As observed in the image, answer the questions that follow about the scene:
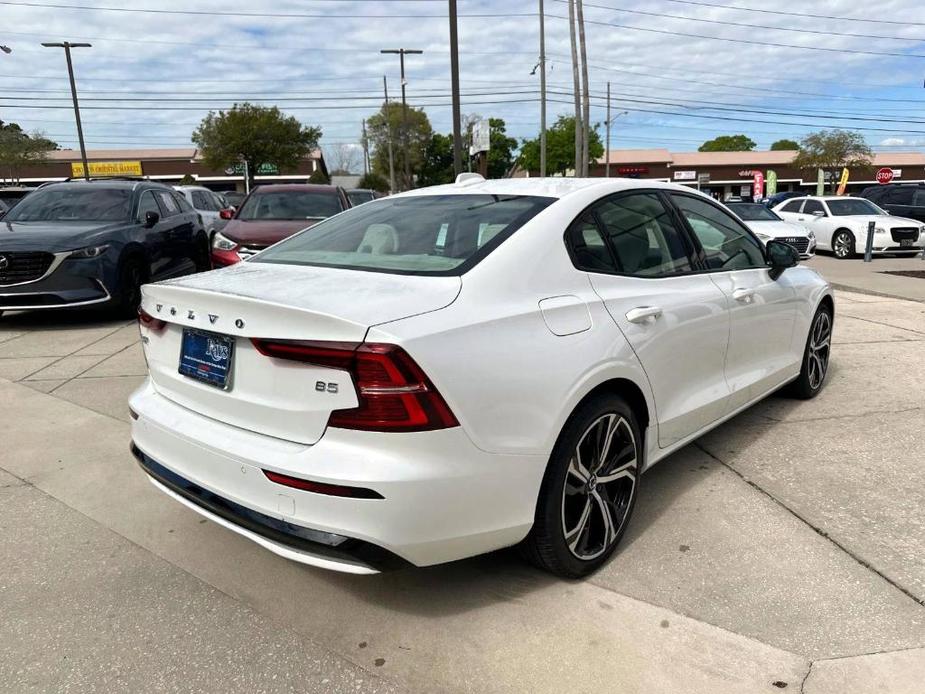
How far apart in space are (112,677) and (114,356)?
486 centimetres

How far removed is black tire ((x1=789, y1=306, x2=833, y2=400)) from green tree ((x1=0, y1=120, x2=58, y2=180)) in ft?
187

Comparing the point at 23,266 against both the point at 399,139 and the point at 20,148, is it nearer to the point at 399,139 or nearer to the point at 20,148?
the point at 20,148

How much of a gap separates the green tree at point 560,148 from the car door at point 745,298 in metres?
65.7

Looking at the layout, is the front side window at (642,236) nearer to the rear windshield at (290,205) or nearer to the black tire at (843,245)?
the rear windshield at (290,205)

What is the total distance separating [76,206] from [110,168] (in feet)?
220

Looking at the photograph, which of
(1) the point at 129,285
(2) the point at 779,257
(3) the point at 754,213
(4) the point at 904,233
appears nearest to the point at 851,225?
(4) the point at 904,233

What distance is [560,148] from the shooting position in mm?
69062

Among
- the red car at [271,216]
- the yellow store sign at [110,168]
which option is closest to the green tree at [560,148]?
the yellow store sign at [110,168]

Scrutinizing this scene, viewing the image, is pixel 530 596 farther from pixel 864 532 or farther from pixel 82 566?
pixel 82 566

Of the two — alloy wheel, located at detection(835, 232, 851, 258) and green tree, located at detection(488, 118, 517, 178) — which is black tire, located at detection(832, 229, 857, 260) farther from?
green tree, located at detection(488, 118, 517, 178)

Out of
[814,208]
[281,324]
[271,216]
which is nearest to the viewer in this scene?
[281,324]

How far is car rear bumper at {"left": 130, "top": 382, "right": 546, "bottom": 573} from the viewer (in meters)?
2.20

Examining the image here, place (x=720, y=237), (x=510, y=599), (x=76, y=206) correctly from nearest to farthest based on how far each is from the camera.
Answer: (x=510, y=599) < (x=720, y=237) < (x=76, y=206)

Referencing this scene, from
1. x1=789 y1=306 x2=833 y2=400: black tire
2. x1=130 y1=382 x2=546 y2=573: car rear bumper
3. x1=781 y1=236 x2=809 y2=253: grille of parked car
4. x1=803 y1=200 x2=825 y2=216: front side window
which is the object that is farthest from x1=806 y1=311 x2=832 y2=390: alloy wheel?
x1=803 y1=200 x2=825 y2=216: front side window
